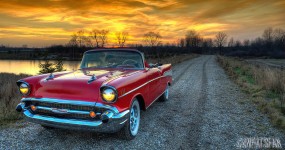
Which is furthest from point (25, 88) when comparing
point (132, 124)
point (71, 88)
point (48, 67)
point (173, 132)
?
point (48, 67)

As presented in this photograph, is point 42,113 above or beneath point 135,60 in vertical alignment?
beneath

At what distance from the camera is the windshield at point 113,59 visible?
195 inches

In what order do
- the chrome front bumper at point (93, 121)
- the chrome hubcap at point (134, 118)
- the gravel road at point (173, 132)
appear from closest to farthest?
the chrome front bumper at point (93, 121)
the gravel road at point (173, 132)
the chrome hubcap at point (134, 118)

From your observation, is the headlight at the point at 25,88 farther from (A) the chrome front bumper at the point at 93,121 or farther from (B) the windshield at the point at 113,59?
(B) the windshield at the point at 113,59

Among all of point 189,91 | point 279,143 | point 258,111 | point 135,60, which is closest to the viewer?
point 279,143

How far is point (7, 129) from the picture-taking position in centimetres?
425

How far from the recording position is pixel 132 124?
393 cm

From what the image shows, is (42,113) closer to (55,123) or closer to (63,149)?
(55,123)

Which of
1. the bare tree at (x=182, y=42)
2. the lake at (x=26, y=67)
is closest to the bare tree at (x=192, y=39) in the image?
the bare tree at (x=182, y=42)

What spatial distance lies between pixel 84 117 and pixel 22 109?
1.21m

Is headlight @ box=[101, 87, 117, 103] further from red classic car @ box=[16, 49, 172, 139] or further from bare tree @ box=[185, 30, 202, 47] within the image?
bare tree @ box=[185, 30, 202, 47]

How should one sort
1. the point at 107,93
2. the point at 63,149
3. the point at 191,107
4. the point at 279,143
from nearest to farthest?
the point at 107,93 → the point at 63,149 → the point at 279,143 → the point at 191,107

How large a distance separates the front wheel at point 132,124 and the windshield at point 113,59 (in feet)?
4.03

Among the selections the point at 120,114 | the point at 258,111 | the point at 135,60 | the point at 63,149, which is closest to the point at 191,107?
the point at 258,111
